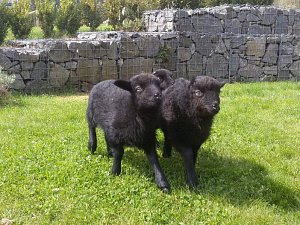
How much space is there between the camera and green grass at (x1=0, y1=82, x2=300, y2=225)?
434cm

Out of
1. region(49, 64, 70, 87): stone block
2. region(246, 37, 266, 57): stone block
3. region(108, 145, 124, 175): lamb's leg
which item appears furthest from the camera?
region(246, 37, 266, 57): stone block

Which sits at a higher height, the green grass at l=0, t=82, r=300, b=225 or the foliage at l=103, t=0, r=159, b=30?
the foliage at l=103, t=0, r=159, b=30

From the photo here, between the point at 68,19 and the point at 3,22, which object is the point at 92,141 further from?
the point at 68,19

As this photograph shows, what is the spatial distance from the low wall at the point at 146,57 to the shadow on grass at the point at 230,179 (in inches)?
219

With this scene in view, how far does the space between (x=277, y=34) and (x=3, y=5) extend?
9729 millimetres

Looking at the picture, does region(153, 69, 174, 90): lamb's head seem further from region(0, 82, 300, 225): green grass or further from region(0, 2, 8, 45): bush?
region(0, 2, 8, 45): bush

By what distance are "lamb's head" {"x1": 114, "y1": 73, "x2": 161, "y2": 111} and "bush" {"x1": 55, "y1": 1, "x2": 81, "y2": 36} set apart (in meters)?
12.0

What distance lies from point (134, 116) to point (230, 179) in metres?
1.52

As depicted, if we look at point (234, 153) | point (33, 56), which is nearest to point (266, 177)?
point (234, 153)

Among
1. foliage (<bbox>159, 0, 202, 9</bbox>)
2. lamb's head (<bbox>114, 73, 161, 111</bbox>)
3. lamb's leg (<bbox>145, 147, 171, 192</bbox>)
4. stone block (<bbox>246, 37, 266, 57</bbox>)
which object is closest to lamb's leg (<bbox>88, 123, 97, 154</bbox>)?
lamb's leg (<bbox>145, 147, 171, 192</bbox>)

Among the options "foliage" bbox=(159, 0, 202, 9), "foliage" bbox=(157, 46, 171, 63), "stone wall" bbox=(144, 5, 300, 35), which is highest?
"foliage" bbox=(159, 0, 202, 9)

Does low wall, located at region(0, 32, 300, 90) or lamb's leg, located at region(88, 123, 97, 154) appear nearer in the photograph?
lamb's leg, located at region(88, 123, 97, 154)

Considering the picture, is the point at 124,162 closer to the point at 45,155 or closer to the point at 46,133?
the point at 45,155

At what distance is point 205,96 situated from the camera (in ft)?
15.7
